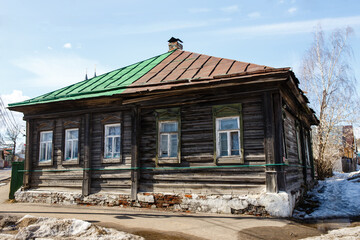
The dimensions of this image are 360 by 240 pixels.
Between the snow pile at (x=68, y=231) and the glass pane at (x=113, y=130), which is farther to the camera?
the glass pane at (x=113, y=130)

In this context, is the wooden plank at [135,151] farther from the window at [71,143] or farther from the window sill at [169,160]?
the window at [71,143]

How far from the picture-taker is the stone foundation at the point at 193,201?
7.60m

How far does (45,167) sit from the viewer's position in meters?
11.5

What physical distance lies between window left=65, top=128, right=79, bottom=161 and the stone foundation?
4.49 feet

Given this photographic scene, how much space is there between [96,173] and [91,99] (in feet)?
8.51

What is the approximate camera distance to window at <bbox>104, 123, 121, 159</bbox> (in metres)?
10.4

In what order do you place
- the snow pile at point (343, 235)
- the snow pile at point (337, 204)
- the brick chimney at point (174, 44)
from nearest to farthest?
the snow pile at point (343, 235) < the snow pile at point (337, 204) < the brick chimney at point (174, 44)

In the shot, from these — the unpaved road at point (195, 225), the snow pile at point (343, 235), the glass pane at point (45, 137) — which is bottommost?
the unpaved road at point (195, 225)

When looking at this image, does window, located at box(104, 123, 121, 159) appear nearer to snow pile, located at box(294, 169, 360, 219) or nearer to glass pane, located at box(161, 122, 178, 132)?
glass pane, located at box(161, 122, 178, 132)

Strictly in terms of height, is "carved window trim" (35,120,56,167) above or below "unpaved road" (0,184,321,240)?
above

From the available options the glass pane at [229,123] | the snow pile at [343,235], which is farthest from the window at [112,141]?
the snow pile at [343,235]

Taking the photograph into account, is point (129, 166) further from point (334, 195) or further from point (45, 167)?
point (334, 195)

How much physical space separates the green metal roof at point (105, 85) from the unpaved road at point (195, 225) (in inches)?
161

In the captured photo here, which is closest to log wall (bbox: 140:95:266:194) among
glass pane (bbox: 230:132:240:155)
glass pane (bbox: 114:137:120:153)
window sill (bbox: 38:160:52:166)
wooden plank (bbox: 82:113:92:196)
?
glass pane (bbox: 230:132:240:155)
